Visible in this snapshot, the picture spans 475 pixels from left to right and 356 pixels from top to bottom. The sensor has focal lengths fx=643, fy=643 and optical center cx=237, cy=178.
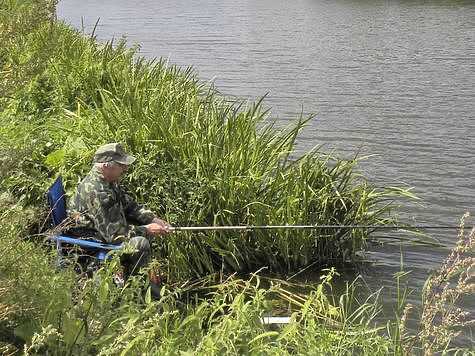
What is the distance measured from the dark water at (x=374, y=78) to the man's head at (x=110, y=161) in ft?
9.51

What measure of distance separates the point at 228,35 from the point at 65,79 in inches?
710

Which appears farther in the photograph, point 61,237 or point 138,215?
point 138,215

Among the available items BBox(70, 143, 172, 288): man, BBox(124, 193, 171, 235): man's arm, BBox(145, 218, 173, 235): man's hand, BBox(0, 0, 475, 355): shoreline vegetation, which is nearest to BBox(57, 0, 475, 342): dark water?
BBox(0, 0, 475, 355): shoreline vegetation

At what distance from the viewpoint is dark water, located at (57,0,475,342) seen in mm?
9836

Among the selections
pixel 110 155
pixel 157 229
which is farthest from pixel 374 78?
pixel 110 155

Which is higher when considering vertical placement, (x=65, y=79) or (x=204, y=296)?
(x=65, y=79)

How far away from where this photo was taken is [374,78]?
1728 centimetres

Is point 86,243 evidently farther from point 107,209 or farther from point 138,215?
point 138,215

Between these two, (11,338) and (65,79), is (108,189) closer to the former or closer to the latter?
(11,338)

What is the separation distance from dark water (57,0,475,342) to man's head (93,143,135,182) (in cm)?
290

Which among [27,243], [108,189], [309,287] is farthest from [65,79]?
[27,243]

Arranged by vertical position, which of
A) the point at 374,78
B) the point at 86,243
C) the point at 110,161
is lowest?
the point at 374,78

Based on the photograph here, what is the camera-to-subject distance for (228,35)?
26562 mm

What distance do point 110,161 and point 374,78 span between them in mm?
13070
